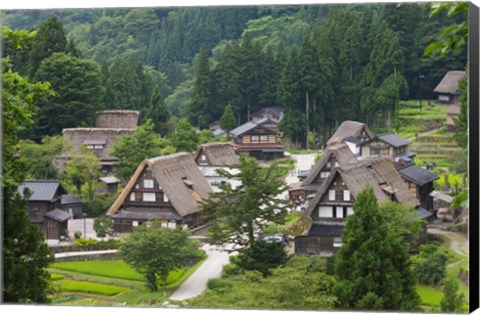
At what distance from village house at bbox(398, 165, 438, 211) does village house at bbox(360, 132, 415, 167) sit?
0.29 ft

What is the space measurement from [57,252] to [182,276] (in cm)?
143

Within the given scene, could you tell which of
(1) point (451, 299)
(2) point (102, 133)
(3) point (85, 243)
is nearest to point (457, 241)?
(1) point (451, 299)

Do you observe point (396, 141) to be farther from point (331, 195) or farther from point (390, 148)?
point (331, 195)

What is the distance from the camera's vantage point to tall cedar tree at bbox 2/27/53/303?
9.10m

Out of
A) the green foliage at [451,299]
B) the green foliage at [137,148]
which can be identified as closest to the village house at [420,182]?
the green foliage at [451,299]

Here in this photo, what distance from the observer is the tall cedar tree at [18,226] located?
29.9 feet

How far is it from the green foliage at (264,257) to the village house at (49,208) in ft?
6.96

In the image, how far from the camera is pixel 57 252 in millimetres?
10188

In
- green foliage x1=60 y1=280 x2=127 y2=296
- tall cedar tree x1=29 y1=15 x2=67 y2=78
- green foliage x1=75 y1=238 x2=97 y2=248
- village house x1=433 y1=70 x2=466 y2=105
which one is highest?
tall cedar tree x1=29 y1=15 x2=67 y2=78

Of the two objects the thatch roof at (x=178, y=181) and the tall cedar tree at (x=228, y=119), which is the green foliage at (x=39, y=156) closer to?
the thatch roof at (x=178, y=181)

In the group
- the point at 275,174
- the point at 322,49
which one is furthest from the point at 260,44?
the point at 275,174

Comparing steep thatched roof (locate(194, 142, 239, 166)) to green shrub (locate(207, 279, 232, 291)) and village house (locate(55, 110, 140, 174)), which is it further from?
green shrub (locate(207, 279, 232, 291))

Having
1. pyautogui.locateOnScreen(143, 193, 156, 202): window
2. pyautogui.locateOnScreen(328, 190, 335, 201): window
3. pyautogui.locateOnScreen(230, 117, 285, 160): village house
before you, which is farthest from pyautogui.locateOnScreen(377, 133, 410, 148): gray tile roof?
pyautogui.locateOnScreen(143, 193, 156, 202): window

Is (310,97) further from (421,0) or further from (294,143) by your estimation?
(421,0)
